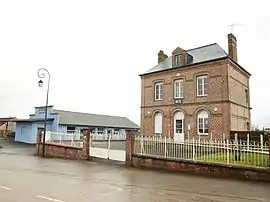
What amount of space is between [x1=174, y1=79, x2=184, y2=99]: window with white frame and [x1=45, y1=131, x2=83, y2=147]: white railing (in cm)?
1034

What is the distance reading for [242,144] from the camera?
11.9 metres

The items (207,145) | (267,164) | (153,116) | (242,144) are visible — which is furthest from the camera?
(153,116)

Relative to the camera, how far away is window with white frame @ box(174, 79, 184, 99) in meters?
25.7

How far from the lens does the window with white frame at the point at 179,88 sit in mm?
25719

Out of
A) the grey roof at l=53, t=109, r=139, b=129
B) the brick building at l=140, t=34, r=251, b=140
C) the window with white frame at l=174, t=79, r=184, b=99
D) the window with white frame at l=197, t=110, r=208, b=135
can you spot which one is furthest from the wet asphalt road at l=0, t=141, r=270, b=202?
the grey roof at l=53, t=109, r=139, b=129

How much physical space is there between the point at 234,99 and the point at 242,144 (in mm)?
12476

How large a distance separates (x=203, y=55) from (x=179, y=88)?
3.87m

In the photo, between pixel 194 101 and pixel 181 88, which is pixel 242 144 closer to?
pixel 194 101

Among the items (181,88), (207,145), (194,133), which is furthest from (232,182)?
(181,88)

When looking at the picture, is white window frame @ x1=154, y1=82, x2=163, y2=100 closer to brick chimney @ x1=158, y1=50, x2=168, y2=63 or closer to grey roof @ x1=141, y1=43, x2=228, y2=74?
grey roof @ x1=141, y1=43, x2=228, y2=74

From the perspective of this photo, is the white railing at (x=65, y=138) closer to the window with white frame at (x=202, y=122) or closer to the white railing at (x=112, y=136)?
the white railing at (x=112, y=136)

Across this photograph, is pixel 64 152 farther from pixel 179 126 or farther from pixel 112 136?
pixel 179 126

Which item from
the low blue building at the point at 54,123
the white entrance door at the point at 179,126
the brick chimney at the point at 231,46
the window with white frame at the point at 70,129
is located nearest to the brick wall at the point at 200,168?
the white entrance door at the point at 179,126

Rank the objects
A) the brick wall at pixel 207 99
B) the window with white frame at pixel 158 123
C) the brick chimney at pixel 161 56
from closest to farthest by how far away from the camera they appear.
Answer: the brick wall at pixel 207 99, the window with white frame at pixel 158 123, the brick chimney at pixel 161 56
